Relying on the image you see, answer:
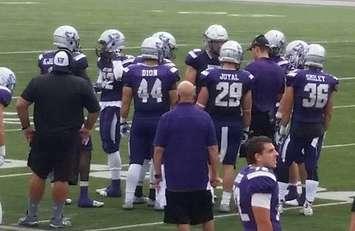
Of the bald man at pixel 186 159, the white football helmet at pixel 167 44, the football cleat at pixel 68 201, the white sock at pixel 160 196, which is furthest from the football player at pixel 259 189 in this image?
the football cleat at pixel 68 201

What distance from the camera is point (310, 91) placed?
1478 cm

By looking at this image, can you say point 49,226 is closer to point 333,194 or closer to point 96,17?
point 333,194

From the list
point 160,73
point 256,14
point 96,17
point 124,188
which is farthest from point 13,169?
point 256,14

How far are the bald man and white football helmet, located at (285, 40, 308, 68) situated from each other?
11.7ft

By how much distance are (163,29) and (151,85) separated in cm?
2562

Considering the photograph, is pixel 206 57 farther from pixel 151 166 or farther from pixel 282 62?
pixel 151 166

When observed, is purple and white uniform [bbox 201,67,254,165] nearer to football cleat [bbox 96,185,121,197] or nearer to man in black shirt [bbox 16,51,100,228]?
man in black shirt [bbox 16,51,100,228]

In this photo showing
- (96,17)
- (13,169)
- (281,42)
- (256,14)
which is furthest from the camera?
(256,14)

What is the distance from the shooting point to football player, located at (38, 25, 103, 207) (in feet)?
48.1

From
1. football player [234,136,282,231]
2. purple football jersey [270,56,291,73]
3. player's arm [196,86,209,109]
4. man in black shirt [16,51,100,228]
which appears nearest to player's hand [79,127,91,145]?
man in black shirt [16,51,100,228]

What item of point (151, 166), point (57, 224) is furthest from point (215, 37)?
point (57, 224)

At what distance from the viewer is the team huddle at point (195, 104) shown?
14.0 meters

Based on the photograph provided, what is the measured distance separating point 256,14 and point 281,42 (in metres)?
33.9

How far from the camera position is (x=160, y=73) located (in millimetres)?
14820
